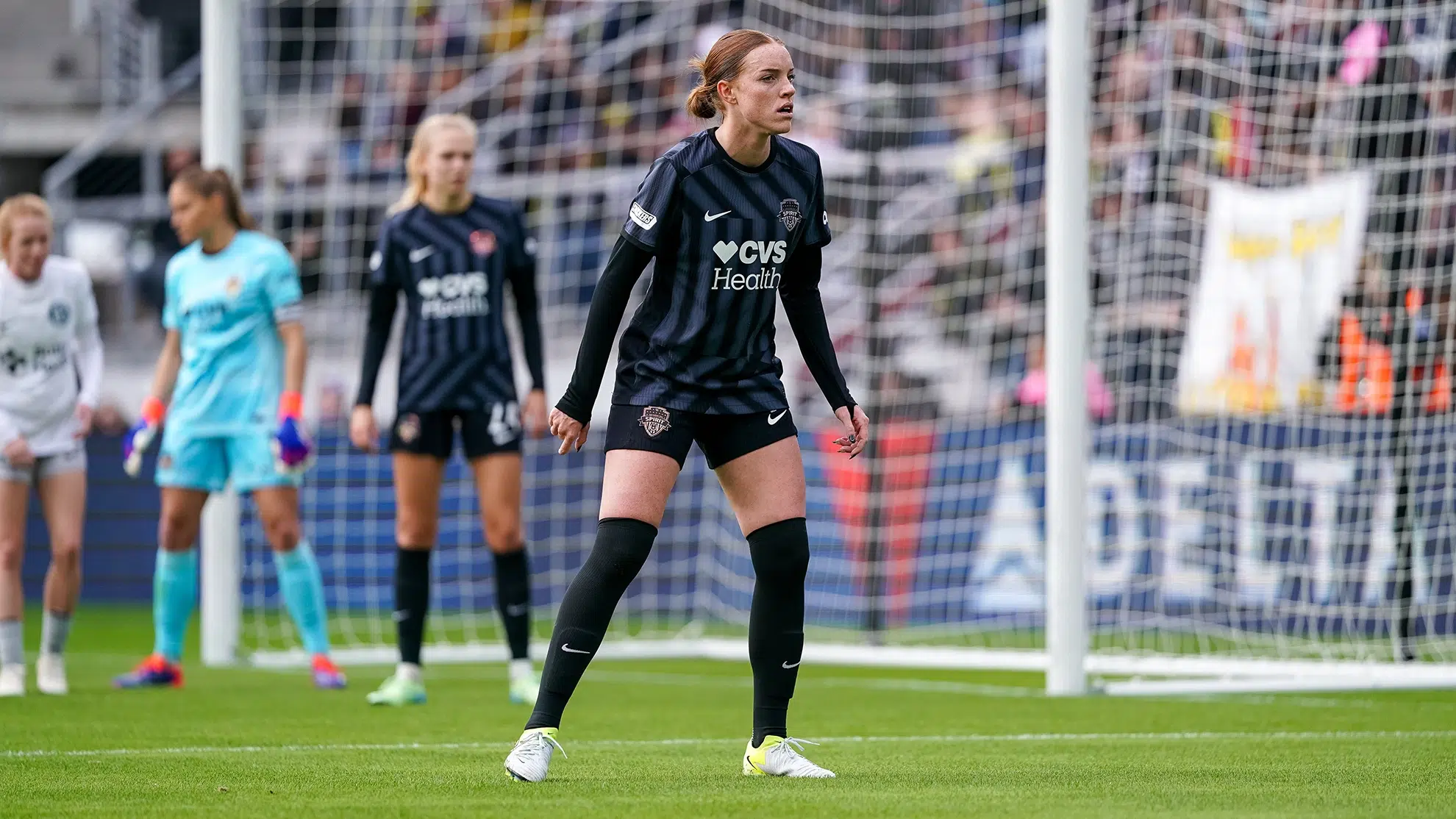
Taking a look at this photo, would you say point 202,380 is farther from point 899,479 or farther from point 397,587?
point 899,479

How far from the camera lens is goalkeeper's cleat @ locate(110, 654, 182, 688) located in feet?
26.1

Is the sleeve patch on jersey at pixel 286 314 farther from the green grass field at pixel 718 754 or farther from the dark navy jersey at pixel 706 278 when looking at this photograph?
the dark navy jersey at pixel 706 278

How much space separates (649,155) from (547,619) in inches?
139

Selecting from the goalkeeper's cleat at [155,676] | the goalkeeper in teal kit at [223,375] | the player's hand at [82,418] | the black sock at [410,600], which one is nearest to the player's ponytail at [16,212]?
the goalkeeper in teal kit at [223,375]

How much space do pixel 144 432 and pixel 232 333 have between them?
53 cm

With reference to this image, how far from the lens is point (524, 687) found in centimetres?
731

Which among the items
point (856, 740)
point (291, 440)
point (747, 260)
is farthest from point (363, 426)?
point (747, 260)

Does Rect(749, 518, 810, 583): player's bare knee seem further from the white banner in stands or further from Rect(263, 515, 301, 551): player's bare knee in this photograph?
the white banner in stands

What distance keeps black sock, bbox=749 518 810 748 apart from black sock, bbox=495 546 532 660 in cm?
287

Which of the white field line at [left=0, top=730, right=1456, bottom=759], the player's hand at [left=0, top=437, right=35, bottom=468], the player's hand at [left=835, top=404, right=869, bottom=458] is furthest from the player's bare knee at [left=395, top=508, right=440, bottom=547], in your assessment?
the player's hand at [left=835, top=404, right=869, bottom=458]

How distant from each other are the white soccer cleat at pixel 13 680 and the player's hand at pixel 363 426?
→ 1.57 m

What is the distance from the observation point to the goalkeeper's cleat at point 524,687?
726 cm

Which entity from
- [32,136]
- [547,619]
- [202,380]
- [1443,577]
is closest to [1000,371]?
[547,619]

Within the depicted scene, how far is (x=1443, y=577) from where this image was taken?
9.02 meters
